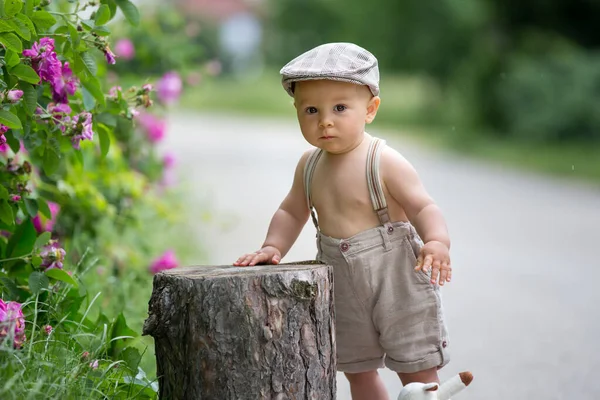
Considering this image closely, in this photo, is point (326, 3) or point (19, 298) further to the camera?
point (326, 3)

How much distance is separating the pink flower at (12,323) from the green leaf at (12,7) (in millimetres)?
914

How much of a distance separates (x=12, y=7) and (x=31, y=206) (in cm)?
83

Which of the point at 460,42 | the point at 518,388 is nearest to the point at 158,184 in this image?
the point at 518,388

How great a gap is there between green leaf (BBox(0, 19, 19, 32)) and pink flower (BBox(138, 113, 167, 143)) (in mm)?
3718

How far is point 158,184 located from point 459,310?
241 centimetres

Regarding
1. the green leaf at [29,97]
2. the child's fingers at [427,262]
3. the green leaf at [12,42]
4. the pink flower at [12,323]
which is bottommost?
the pink flower at [12,323]

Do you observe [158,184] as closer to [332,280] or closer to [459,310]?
[459,310]

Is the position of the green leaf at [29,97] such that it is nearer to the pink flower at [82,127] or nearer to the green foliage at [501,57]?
the pink flower at [82,127]

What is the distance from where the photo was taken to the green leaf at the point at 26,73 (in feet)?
10.4

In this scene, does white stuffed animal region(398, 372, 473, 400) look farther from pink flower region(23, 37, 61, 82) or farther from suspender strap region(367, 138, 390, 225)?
pink flower region(23, 37, 61, 82)

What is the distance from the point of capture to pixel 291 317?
2980 millimetres

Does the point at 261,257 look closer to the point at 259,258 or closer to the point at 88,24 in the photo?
the point at 259,258

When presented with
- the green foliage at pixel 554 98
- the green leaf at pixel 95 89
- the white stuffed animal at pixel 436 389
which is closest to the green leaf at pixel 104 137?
the green leaf at pixel 95 89

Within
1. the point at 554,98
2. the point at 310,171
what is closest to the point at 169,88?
the point at 310,171
